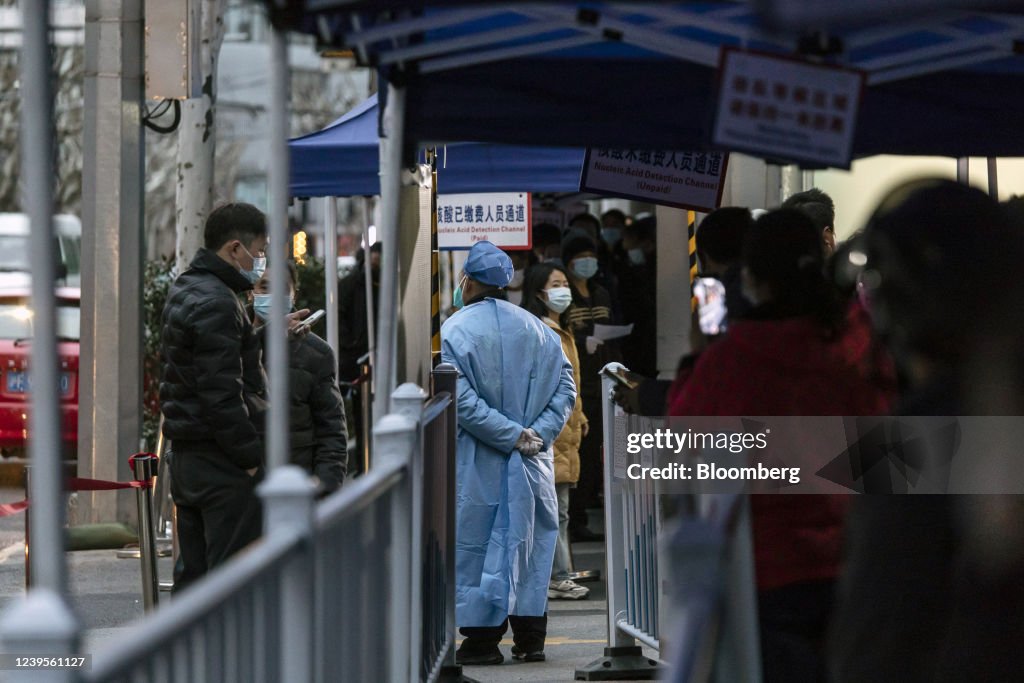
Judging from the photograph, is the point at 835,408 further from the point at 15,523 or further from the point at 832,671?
the point at 15,523

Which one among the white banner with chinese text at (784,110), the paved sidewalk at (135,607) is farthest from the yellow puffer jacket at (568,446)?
the white banner with chinese text at (784,110)

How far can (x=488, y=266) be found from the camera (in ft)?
26.2

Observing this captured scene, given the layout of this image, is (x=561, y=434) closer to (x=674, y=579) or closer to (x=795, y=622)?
(x=795, y=622)

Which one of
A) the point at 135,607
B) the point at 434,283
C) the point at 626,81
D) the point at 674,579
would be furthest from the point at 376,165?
the point at 674,579

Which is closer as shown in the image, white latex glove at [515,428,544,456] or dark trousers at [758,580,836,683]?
dark trousers at [758,580,836,683]

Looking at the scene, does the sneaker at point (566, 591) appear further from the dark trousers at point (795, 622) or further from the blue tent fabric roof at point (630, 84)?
the dark trousers at point (795, 622)

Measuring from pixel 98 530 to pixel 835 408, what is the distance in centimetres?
835

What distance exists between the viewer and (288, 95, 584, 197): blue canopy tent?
9789 millimetres

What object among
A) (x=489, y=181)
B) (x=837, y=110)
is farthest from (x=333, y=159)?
(x=837, y=110)

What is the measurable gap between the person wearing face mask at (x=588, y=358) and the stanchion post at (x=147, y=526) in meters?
3.90

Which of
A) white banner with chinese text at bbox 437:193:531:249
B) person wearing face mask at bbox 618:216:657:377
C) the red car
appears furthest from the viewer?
the red car

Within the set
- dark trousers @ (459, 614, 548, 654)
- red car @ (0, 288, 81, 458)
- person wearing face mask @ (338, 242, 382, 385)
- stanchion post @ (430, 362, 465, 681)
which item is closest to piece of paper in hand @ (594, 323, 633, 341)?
dark trousers @ (459, 614, 548, 654)

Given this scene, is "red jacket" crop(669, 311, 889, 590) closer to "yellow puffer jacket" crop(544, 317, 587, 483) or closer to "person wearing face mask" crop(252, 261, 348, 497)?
"person wearing face mask" crop(252, 261, 348, 497)

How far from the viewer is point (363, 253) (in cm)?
1528
